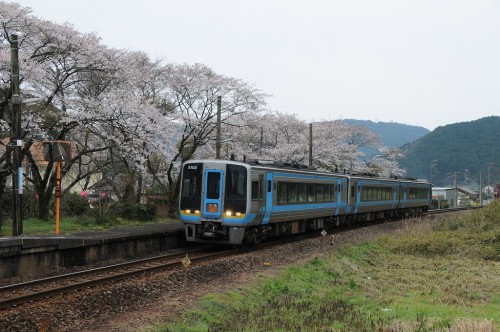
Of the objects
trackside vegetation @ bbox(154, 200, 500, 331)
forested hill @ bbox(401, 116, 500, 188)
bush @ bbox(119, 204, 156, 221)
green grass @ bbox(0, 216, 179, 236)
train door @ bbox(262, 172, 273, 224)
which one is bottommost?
trackside vegetation @ bbox(154, 200, 500, 331)

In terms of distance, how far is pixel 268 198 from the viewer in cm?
1536

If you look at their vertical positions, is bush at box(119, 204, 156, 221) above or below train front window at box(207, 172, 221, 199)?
below

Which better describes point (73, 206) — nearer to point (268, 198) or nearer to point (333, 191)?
point (268, 198)

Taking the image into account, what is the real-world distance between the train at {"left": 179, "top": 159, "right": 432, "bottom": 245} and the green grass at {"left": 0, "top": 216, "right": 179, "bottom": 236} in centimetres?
351

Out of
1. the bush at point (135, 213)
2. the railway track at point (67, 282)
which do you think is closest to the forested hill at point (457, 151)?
the bush at point (135, 213)

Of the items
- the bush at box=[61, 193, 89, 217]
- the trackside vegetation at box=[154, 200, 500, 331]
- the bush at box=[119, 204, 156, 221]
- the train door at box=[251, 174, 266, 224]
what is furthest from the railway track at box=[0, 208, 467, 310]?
the bush at box=[61, 193, 89, 217]

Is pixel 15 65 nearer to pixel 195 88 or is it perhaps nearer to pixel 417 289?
pixel 417 289

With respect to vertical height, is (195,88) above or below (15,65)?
above

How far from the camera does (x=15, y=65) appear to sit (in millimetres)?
12117

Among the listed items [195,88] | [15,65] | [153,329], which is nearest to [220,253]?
[15,65]

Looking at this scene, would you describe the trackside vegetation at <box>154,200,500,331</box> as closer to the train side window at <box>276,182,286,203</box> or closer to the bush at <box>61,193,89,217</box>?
the train side window at <box>276,182,286,203</box>

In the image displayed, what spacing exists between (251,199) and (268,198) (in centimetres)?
123

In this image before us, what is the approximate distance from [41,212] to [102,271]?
362 inches

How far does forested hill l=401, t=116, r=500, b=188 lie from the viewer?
92.9m
